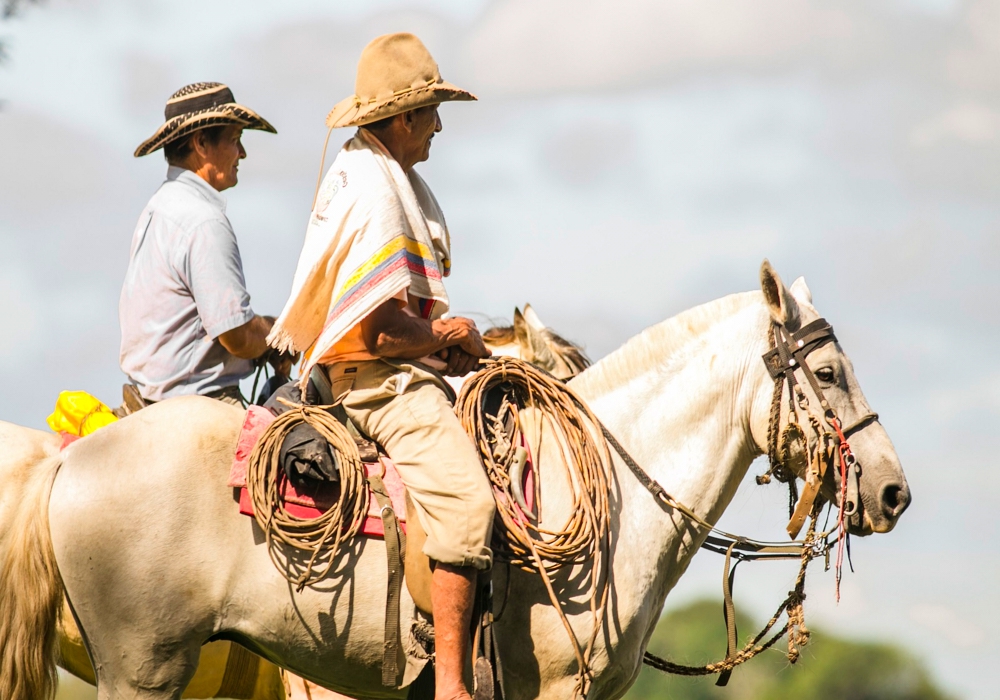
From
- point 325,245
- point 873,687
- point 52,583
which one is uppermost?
point 325,245

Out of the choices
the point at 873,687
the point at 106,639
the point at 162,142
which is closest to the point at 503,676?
the point at 106,639

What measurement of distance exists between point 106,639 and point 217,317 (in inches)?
61.2

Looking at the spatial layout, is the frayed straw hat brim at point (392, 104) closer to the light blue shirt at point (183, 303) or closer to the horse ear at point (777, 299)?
the light blue shirt at point (183, 303)

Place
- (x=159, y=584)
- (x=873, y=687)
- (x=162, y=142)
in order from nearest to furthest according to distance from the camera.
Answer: (x=159, y=584) < (x=162, y=142) < (x=873, y=687)

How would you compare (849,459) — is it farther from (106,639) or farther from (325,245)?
(106,639)

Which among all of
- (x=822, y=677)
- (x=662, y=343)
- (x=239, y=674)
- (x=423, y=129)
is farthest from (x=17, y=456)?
(x=822, y=677)

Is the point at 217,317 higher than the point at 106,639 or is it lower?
higher

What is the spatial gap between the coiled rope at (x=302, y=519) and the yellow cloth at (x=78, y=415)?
1.38 meters

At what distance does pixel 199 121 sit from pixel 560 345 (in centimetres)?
377

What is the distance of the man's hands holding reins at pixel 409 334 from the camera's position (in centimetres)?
521

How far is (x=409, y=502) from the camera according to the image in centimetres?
523

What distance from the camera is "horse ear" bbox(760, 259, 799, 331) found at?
5418mm

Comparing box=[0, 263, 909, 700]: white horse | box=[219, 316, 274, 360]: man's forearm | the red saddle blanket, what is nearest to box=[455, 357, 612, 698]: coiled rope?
box=[0, 263, 909, 700]: white horse

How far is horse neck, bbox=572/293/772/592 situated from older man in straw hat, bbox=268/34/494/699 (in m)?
0.80
